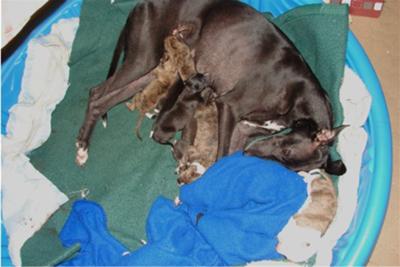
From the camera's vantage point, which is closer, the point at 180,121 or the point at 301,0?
the point at 180,121

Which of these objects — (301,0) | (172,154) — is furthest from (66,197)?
(301,0)

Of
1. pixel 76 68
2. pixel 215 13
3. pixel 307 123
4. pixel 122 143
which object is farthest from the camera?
pixel 76 68

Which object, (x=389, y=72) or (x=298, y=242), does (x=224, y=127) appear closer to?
(x=298, y=242)

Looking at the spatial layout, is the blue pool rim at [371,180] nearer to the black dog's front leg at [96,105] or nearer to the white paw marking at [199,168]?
the black dog's front leg at [96,105]

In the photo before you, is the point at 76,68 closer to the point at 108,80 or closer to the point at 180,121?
the point at 108,80

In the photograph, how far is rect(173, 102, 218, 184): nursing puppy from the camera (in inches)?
120

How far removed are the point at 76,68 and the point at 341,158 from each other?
199 centimetres

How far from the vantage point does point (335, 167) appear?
114 inches

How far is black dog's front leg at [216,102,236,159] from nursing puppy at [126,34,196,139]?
31 centimetres

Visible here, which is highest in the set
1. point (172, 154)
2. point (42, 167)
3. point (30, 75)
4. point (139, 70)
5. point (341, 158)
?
point (30, 75)

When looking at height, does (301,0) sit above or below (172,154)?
above

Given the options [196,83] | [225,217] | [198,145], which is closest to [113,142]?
[198,145]

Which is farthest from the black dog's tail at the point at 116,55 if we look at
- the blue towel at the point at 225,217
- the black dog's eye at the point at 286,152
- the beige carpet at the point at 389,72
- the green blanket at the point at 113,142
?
the beige carpet at the point at 389,72

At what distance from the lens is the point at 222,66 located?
325cm
